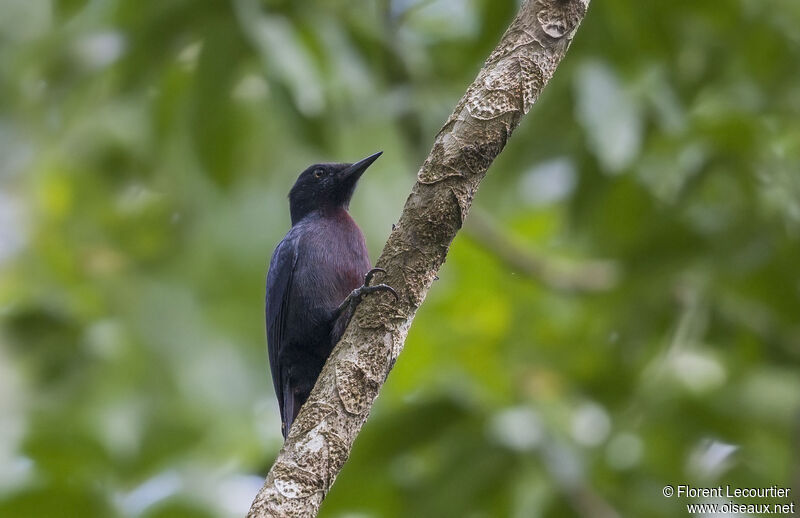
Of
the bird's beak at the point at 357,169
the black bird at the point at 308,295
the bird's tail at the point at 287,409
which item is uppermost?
the bird's beak at the point at 357,169

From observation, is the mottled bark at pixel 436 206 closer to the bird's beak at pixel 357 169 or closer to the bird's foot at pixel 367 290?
the bird's foot at pixel 367 290

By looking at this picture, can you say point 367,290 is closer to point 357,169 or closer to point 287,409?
point 287,409

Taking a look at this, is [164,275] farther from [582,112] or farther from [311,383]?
[582,112]

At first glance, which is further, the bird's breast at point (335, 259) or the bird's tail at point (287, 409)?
the bird's breast at point (335, 259)

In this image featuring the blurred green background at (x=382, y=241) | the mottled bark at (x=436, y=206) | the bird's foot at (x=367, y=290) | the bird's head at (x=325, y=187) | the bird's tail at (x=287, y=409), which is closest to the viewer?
the mottled bark at (x=436, y=206)

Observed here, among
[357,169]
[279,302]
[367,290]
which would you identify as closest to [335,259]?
[279,302]

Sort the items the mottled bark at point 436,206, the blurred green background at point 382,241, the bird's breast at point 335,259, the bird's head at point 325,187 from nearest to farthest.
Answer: the mottled bark at point 436,206, the blurred green background at point 382,241, the bird's breast at point 335,259, the bird's head at point 325,187

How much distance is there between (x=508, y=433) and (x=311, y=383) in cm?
107

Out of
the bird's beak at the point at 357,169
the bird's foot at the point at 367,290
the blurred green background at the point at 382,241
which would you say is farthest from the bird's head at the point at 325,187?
the bird's foot at the point at 367,290

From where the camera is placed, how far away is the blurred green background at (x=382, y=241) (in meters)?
4.25

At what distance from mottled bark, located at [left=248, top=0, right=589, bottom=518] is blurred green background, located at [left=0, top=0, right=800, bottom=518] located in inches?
40.4

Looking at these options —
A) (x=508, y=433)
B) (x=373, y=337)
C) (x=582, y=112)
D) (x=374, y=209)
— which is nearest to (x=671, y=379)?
(x=508, y=433)

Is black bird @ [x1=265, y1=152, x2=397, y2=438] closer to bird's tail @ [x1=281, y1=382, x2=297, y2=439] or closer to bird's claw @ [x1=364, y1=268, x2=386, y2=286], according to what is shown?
bird's tail @ [x1=281, y1=382, x2=297, y2=439]

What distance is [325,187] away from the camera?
543cm
